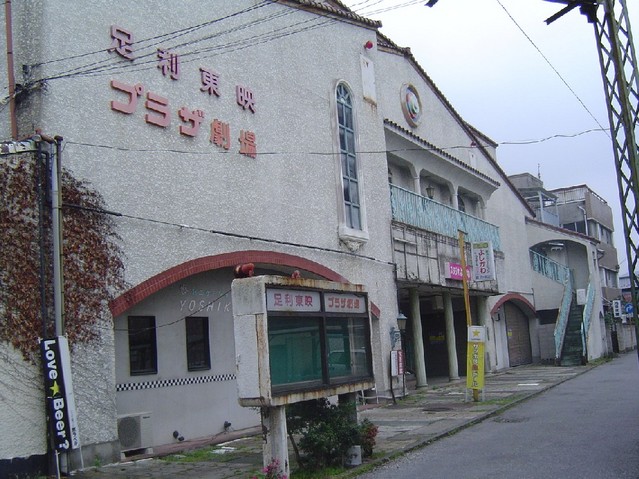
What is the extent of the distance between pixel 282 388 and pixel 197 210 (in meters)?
4.81

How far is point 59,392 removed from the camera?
9273 millimetres

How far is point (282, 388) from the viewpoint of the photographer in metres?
8.95

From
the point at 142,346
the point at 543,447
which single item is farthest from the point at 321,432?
the point at 142,346

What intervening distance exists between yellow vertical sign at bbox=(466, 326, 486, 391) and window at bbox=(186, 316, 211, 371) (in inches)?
277

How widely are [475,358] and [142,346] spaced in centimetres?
876

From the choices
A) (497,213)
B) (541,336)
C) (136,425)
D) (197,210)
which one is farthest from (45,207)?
(541,336)

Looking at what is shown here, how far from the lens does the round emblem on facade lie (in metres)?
22.8

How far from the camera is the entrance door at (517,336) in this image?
1235 inches

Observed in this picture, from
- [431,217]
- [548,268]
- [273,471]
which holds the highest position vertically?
[431,217]

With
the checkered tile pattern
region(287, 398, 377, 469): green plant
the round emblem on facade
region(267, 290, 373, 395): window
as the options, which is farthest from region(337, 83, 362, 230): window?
region(287, 398, 377, 469): green plant

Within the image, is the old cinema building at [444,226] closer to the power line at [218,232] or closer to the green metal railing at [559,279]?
the green metal railing at [559,279]

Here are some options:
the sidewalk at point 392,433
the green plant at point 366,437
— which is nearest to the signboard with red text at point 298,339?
the green plant at point 366,437

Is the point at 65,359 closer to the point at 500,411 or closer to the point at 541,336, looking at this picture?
the point at 500,411

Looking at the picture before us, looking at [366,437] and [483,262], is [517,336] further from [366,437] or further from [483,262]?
[366,437]
